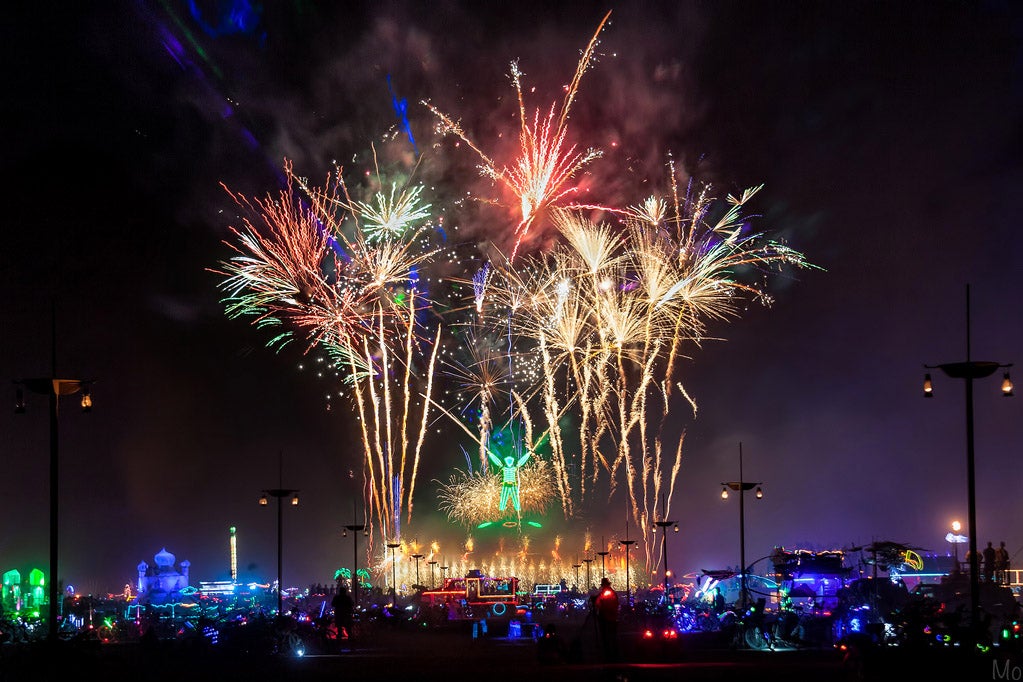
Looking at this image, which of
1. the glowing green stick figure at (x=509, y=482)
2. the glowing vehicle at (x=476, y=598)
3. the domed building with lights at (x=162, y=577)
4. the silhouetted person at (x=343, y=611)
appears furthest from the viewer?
the domed building with lights at (x=162, y=577)

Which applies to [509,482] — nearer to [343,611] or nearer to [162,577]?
[343,611]

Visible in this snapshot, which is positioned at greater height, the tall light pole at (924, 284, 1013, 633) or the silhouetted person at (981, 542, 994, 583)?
the tall light pole at (924, 284, 1013, 633)

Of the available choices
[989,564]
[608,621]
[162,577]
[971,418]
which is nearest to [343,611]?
[608,621]

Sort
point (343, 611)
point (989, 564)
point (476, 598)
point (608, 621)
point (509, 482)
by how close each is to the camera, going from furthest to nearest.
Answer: point (509, 482), point (476, 598), point (989, 564), point (343, 611), point (608, 621)

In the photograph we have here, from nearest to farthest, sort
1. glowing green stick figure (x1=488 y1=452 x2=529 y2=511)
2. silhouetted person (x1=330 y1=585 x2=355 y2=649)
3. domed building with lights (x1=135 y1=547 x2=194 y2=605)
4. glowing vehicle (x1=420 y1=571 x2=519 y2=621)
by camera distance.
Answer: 1. silhouetted person (x1=330 y1=585 x2=355 y2=649)
2. glowing vehicle (x1=420 y1=571 x2=519 y2=621)
3. glowing green stick figure (x1=488 y1=452 x2=529 y2=511)
4. domed building with lights (x1=135 y1=547 x2=194 y2=605)

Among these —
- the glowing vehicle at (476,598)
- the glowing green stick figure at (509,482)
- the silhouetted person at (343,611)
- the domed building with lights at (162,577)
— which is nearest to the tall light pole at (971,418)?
the silhouetted person at (343,611)

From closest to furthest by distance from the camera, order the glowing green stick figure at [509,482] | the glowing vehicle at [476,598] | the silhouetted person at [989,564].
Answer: the silhouetted person at [989,564], the glowing vehicle at [476,598], the glowing green stick figure at [509,482]

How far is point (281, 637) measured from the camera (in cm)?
2322

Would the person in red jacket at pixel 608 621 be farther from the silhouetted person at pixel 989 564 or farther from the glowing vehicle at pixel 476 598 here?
the silhouetted person at pixel 989 564

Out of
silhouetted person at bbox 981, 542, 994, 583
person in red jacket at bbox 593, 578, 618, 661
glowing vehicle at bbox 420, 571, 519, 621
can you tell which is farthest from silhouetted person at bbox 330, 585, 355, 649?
silhouetted person at bbox 981, 542, 994, 583

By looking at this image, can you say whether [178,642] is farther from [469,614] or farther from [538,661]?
[469,614]

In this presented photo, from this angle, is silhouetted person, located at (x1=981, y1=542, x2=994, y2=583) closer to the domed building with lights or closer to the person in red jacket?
the person in red jacket

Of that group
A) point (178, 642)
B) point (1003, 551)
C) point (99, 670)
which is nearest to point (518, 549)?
point (1003, 551)

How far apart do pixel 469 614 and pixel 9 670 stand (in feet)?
74.8
